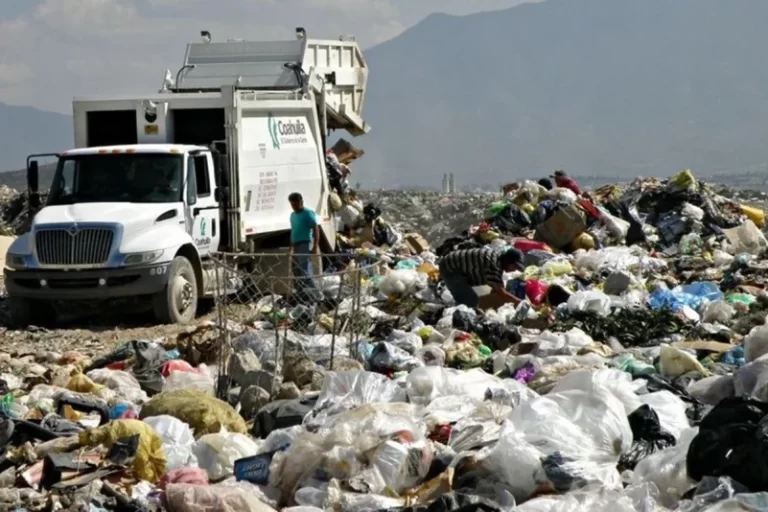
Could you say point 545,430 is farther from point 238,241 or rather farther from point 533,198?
point 533,198

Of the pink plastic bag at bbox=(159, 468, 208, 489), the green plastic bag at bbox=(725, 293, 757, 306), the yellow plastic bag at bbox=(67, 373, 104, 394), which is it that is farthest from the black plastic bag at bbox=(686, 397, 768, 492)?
the green plastic bag at bbox=(725, 293, 757, 306)

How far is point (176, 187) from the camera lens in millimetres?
12516

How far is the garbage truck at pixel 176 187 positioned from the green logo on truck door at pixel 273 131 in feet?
0.05

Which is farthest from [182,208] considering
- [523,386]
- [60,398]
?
[523,386]

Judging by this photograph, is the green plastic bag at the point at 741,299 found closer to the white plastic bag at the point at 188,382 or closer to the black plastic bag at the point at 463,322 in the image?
the black plastic bag at the point at 463,322

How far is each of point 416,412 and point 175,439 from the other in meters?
1.26

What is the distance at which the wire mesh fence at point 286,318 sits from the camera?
7.71m

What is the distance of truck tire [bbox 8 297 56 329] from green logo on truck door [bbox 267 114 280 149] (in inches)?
130

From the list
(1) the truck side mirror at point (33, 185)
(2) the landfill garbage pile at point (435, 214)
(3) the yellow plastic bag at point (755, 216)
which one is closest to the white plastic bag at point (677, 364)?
(1) the truck side mirror at point (33, 185)

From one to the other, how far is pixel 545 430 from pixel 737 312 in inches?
204

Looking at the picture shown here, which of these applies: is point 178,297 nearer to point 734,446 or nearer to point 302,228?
point 302,228

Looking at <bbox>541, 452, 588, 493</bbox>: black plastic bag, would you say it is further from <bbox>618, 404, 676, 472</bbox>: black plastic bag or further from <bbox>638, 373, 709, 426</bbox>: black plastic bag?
<bbox>638, 373, 709, 426</bbox>: black plastic bag

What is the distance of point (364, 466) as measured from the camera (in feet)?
18.5

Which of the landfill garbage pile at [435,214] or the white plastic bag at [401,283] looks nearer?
the white plastic bag at [401,283]
